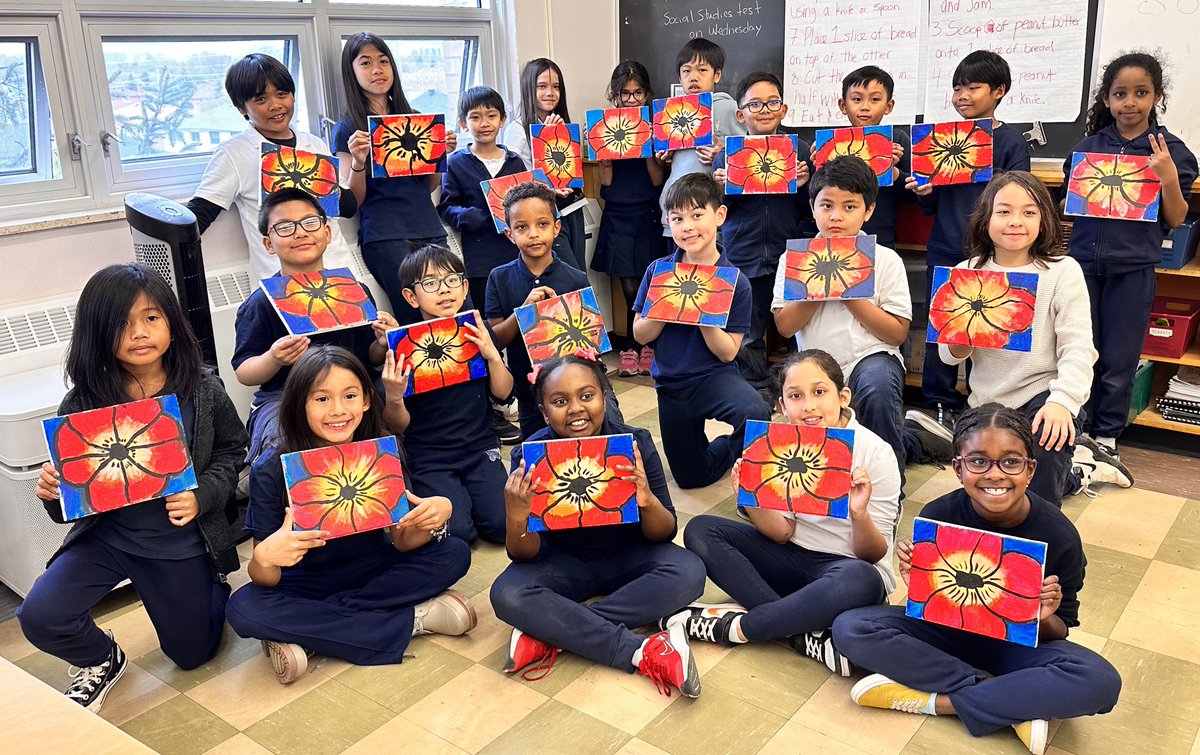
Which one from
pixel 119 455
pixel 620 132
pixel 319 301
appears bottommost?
pixel 119 455

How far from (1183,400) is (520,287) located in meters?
2.31

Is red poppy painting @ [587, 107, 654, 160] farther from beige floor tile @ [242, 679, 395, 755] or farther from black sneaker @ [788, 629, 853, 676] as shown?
beige floor tile @ [242, 679, 395, 755]

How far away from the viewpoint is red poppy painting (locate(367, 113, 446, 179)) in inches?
130

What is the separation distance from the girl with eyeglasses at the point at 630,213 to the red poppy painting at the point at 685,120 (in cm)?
20

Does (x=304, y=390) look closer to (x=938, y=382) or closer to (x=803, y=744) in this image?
(x=803, y=744)

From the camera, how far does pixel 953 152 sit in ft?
10.7

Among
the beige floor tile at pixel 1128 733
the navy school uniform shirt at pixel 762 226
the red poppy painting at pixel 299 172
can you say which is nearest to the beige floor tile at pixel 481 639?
the beige floor tile at pixel 1128 733

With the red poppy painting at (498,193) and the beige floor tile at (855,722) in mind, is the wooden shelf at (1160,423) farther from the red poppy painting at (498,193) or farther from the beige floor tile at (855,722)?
the red poppy painting at (498,193)

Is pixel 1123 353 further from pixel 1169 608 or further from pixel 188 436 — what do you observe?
pixel 188 436

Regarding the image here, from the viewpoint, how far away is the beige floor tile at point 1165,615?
2164 millimetres

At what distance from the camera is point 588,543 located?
2.28 metres

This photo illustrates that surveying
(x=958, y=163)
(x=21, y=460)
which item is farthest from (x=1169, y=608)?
(x=21, y=460)

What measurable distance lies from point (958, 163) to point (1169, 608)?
1607mm

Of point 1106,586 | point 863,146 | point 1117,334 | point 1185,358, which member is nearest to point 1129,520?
point 1106,586
